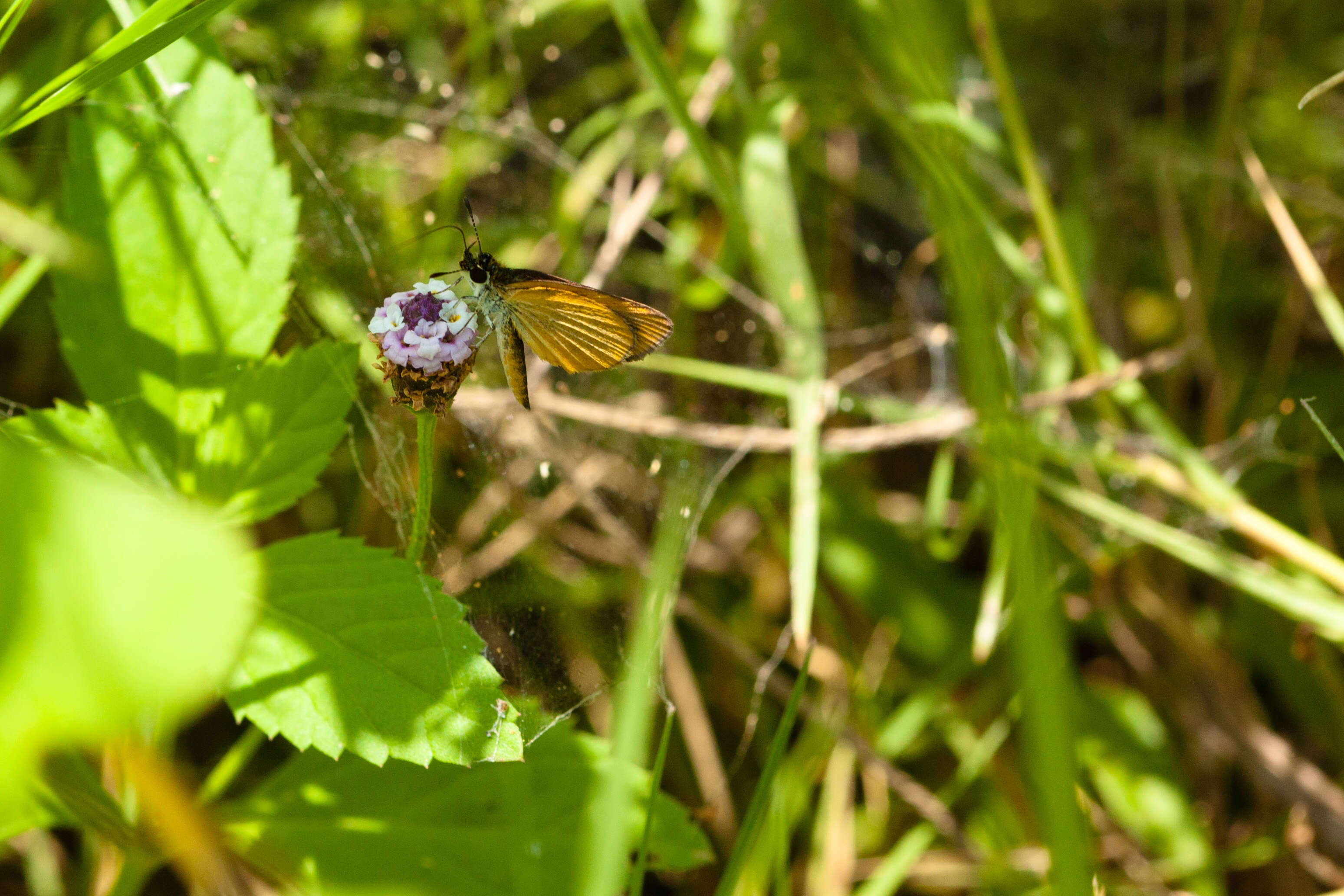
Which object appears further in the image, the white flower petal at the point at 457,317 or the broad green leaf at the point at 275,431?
the broad green leaf at the point at 275,431

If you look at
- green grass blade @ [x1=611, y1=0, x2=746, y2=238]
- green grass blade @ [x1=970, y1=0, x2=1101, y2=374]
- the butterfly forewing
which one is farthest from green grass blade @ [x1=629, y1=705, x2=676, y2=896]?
green grass blade @ [x1=970, y1=0, x2=1101, y2=374]

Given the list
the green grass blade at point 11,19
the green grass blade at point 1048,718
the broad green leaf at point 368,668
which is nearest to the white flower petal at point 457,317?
the broad green leaf at point 368,668

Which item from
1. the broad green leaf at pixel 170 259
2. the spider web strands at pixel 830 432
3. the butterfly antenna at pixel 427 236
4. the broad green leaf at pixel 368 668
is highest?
the broad green leaf at pixel 170 259

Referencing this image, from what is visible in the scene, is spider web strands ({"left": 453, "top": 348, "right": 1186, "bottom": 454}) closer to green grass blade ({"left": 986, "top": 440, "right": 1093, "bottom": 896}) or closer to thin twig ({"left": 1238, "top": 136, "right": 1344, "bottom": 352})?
thin twig ({"left": 1238, "top": 136, "right": 1344, "bottom": 352})

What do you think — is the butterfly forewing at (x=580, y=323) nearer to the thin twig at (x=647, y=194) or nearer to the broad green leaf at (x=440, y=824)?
→ the broad green leaf at (x=440, y=824)

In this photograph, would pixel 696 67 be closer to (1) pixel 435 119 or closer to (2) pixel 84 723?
(1) pixel 435 119

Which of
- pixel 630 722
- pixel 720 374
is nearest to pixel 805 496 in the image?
pixel 720 374

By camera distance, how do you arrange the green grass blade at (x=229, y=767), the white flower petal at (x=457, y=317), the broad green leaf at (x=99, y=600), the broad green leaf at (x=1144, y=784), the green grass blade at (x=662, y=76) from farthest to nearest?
1. the broad green leaf at (x=1144, y=784)
2. the green grass blade at (x=662, y=76)
3. the green grass blade at (x=229, y=767)
4. the white flower petal at (x=457, y=317)
5. the broad green leaf at (x=99, y=600)

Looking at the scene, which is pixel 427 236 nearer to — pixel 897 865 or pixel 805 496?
pixel 805 496
